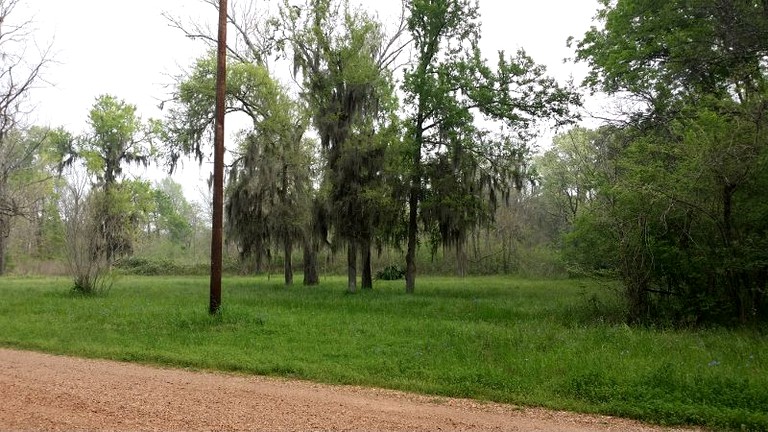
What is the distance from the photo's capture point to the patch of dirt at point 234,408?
17.1ft

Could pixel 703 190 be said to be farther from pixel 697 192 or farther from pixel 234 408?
pixel 234 408

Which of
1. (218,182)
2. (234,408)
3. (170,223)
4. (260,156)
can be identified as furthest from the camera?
(170,223)

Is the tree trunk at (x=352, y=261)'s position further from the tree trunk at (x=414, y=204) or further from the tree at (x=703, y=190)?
the tree at (x=703, y=190)

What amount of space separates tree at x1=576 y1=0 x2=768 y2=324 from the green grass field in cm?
135

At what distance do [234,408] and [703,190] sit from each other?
9.75 m

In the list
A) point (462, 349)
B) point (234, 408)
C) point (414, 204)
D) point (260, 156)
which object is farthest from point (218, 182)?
point (260, 156)

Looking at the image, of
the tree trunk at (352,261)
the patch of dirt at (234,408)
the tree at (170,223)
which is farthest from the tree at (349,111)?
the tree at (170,223)

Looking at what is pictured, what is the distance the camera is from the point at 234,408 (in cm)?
578

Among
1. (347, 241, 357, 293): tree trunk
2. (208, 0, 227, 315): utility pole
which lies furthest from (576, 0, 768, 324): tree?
(347, 241, 357, 293): tree trunk

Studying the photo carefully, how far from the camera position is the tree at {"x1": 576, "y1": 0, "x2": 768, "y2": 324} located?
1012 centimetres

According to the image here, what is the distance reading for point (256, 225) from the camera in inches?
966

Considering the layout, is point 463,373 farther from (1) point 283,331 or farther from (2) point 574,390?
(1) point 283,331

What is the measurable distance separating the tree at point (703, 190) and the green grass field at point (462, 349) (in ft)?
4.44

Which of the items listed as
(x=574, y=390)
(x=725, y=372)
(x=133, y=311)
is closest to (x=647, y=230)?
(x=725, y=372)
